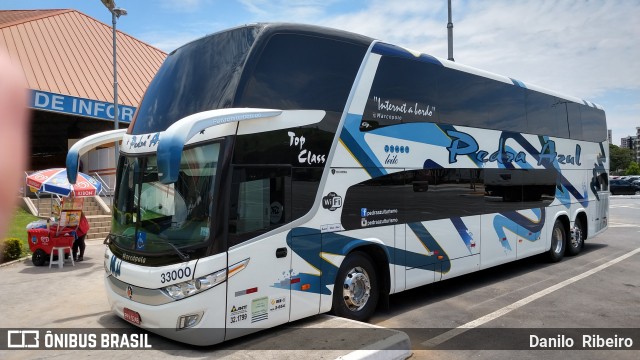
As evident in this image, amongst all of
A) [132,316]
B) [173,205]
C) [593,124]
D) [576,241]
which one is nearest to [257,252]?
[173,205]

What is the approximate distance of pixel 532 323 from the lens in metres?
7.04

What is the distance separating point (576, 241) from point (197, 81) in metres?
11.5

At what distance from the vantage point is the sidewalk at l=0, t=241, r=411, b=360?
5426 millimetres

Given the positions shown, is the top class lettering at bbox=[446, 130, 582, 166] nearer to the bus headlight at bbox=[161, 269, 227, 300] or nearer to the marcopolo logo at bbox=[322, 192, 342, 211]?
the marcopolo logo at bbox=[322, 192, 342, 211]

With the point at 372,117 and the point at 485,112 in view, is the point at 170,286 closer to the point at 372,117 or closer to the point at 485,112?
the point at 372,117

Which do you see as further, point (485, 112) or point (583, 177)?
point (583, 177)

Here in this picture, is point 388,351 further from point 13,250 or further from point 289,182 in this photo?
point 13,250

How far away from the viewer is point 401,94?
25.6 ft

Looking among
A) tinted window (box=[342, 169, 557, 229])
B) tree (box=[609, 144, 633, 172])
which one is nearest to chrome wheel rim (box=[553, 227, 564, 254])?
tinted window (box=[342, 169, 557, 229])

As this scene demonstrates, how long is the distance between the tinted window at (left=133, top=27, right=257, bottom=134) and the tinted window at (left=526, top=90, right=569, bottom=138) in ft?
25.6

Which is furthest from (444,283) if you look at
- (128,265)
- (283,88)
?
(128,265)

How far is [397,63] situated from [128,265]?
5.13 m

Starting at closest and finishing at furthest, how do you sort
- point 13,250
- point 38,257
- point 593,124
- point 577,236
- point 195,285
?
point 195,285, point 38,257, point 13,250, point 577,236, point 593,124

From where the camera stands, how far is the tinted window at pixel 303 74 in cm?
604
